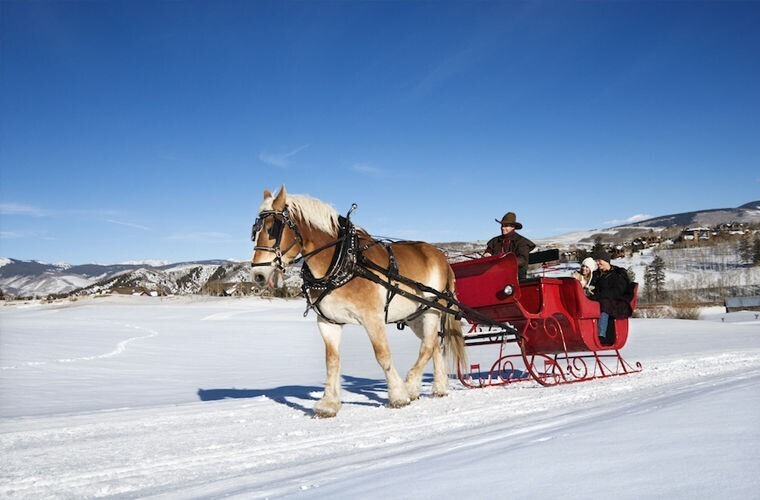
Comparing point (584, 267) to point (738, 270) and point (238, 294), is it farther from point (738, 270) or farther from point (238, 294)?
point (738, 270)

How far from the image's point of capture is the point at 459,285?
8.66 meters

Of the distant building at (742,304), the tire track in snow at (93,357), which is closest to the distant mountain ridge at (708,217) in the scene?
the distant building at (742,304)

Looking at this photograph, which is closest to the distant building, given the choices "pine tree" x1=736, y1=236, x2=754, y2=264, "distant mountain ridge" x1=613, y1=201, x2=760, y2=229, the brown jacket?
"pine tree" x1=736, y1=236, x2=754, y2=264

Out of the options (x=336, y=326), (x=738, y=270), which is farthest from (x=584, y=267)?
(x=738, y=270)

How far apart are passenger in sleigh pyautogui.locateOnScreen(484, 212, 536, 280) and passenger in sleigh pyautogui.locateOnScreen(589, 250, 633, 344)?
4.27 feet

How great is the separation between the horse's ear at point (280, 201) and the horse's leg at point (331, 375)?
1.41 meters

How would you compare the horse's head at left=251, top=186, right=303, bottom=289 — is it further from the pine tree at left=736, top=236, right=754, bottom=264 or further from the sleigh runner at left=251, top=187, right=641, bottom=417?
the pine tree at left=736, top=236, right=754, bottom=264

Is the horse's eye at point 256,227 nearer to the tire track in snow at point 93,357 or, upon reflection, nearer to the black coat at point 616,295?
the black coat at point 616,295

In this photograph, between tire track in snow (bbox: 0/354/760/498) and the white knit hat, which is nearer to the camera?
tire track in snow (bbox: 0/354/760/498)

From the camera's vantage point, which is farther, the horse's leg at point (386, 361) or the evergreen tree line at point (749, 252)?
the evergreen tree line at point (749, 252)

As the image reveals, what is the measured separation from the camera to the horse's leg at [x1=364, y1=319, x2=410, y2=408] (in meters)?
6.43

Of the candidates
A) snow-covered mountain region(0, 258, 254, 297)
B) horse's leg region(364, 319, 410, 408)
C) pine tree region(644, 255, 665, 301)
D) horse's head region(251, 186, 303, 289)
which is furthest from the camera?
snow-covered mountain region(0, 258, 254, 297)

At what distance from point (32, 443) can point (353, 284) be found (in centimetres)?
334

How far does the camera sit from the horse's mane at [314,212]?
628 cm
